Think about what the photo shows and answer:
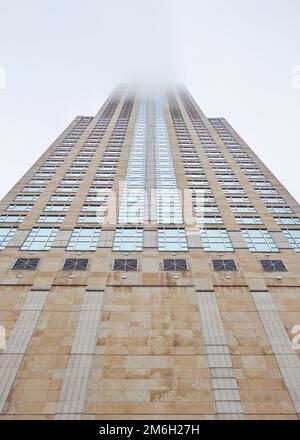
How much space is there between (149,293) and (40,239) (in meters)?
13.2

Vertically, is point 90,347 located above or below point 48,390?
above

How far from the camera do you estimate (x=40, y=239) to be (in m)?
31.2

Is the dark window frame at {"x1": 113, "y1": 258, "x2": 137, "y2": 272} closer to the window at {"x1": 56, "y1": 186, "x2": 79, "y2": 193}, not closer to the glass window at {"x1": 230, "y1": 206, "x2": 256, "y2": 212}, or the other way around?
the glass window at {"x1": 230, "y1": 206, "x2": 256, "y2": 212}

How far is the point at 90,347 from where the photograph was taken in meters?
20.9

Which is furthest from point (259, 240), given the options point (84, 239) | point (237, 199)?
point (84, 239)

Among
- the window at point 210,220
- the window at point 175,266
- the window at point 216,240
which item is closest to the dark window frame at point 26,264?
the window at point 175,266

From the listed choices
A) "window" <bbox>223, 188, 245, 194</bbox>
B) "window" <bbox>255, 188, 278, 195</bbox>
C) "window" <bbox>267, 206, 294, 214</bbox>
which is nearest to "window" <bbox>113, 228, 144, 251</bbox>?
"window" <bbox>223, 188, 245, 194</bbox>

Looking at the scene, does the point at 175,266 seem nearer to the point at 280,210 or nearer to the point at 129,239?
the point at 129,239

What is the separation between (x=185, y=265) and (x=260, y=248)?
8.02 m

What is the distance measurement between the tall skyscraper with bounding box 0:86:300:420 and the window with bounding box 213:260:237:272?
19 cm

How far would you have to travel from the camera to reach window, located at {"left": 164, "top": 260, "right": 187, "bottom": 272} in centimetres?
2734
